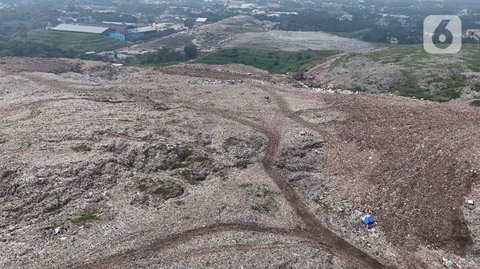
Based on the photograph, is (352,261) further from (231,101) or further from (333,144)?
(231,101)

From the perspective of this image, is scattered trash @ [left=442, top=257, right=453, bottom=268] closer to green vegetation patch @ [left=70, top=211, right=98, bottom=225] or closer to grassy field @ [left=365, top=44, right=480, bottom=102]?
green vegetation patch @ [left=70, top=211, right=98, bottom=225]

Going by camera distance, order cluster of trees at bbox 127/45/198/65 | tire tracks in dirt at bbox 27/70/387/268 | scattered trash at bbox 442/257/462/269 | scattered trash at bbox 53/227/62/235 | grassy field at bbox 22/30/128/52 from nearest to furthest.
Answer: tire tracks in dirt at bbox 27/70/387/268 → scattered trash at bbox 442/257/462/269 → scattered trash at bbox 53/227/62/235 → cluster of trees at bbox 127/45/198/65 → grassy field at bbox 22/30/128/52

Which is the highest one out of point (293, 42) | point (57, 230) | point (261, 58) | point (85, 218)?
point (57, 230)

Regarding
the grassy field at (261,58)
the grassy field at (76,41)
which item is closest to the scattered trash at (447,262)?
the grassy field at (261,58)

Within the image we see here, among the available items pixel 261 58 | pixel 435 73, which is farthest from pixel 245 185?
pixel 261 58

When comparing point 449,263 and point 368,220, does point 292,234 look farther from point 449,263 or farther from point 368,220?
point 449,263

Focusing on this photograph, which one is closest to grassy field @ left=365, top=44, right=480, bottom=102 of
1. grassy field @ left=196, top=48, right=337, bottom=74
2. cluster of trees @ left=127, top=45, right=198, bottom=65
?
grassy field @ left=196, top=48, right=337, bottom=74

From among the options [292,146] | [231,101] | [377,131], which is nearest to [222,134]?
[292,146]
